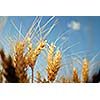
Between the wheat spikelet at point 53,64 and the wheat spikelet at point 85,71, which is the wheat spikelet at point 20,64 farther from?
the wheat spikelet at point 85,71

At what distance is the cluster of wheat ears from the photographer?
2.13 m

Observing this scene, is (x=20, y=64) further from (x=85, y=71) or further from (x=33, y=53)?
(x=85, y=71)

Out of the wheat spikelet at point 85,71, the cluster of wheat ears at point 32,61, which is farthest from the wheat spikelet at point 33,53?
the wheat spikelet at point 85,71

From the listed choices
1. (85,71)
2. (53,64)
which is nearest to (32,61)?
(53,64)

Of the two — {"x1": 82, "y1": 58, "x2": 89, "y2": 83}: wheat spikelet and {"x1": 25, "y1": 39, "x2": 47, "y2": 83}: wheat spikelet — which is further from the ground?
{"x1": 25, "y1": 39, "x2": 47, "y2": 83}: wheat spikelet

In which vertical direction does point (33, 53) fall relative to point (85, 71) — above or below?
above

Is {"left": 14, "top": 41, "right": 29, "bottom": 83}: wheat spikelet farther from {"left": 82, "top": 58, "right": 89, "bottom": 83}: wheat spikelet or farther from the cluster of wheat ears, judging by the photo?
{"left": 82, "top": 58, "right": 89, "bottom": 83}: wheat spikelet

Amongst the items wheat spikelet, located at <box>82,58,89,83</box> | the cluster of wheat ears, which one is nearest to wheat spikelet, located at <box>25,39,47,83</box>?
the cluster of wheat ears

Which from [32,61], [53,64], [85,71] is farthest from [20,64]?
[85,71]

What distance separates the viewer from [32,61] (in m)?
2.15

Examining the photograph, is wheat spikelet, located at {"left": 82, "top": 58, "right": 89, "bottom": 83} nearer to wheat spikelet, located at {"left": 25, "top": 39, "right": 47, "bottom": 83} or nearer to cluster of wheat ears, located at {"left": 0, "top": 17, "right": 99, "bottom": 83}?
cluster of wheat ears, located at {"left": 0, "top": 17, "right": 99, "bottom": 83}

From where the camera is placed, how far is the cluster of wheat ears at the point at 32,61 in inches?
84.0

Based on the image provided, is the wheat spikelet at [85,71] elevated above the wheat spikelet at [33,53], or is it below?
below
